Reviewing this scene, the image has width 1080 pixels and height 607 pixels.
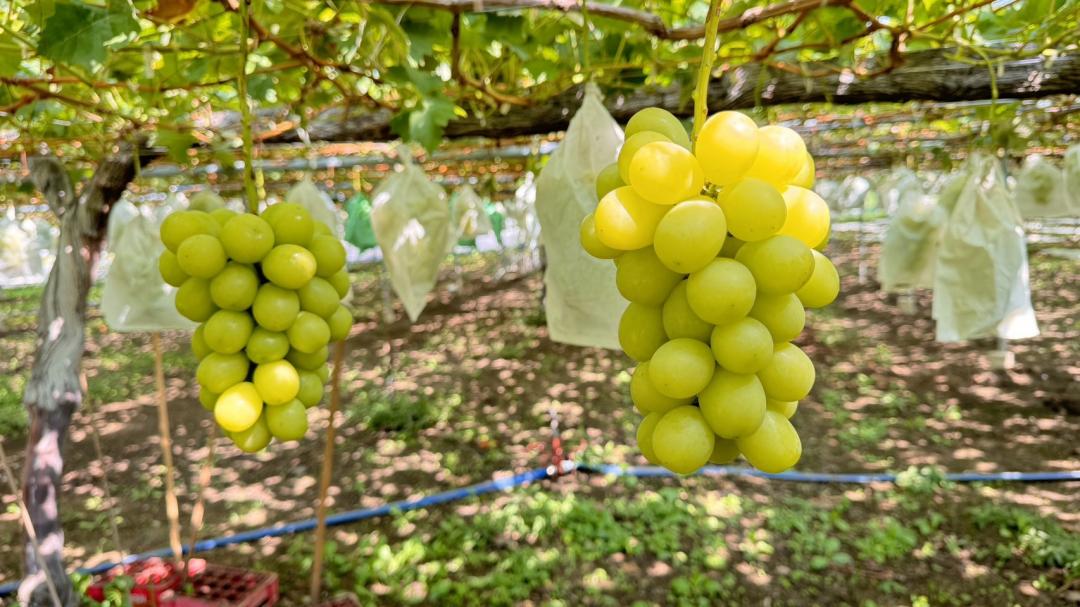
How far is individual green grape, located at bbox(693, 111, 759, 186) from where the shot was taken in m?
0.69

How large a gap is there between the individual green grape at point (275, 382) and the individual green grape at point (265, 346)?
0.02 meters

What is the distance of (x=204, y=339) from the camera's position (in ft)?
4.37

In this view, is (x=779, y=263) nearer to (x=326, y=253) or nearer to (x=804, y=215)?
(x=804, y=215)

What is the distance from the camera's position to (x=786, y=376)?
789 millimetres

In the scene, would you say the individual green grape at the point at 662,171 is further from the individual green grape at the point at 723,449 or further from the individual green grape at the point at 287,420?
the individual green grape at the point at 287,420

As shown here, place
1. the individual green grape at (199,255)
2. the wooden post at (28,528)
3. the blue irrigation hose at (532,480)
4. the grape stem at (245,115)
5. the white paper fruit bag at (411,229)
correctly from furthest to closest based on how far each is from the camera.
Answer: the blue irrigation hose at (532,480)
the white paper fruit bag at (411,229)
the wooden post at (28,528)
the individual green grape at (199,255)
the grape stem at (245,115)

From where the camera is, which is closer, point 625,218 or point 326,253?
point 625,218

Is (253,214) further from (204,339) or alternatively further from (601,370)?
(601,370)

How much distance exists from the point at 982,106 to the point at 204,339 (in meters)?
3.66

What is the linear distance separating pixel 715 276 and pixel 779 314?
0.13 m

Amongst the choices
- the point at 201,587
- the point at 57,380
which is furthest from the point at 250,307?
the point at 201,587

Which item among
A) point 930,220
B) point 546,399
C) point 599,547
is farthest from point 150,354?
point 930,220

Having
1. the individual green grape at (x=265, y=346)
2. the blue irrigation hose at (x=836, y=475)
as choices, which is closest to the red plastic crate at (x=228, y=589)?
the individual green grape at (x=265, y=346)

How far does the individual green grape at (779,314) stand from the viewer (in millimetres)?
779
